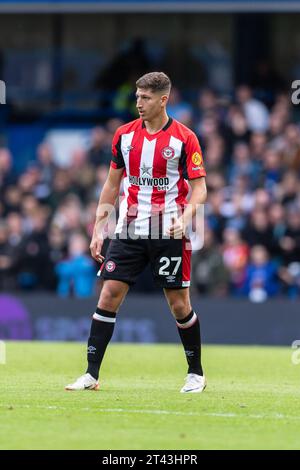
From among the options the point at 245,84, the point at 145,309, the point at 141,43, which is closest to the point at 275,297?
the point at 145,309

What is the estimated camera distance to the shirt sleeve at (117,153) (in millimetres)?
9852

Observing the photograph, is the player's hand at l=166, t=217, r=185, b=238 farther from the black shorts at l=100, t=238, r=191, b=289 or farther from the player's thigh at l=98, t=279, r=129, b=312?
the player's thigh at l=98, t=279, r=129, b=312

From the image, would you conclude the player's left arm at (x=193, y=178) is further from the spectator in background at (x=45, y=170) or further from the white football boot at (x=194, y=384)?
the spectator in background at (x=45, y=170)

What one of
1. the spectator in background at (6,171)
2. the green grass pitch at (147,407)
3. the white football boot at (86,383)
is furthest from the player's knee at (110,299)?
the spectator in background at (6,171)

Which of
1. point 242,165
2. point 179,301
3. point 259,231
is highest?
point 242,165

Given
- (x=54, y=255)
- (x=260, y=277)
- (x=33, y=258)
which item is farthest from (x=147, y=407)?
(x=33, y=258)

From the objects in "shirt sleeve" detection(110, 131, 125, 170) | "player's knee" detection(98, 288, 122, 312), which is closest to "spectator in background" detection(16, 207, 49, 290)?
"shirt sleeve" detection(110, 131, 125, 170)

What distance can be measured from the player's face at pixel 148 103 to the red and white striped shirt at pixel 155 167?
0.60 feet

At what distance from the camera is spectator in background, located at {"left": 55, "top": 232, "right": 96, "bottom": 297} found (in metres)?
18.9

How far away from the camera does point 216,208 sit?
63.5ft

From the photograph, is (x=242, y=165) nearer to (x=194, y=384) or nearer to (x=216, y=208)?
(x=216, y=208)

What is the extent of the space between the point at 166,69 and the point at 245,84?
1.91 meters

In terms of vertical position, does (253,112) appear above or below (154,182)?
above

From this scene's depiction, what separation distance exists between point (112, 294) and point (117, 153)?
117 centimetres
